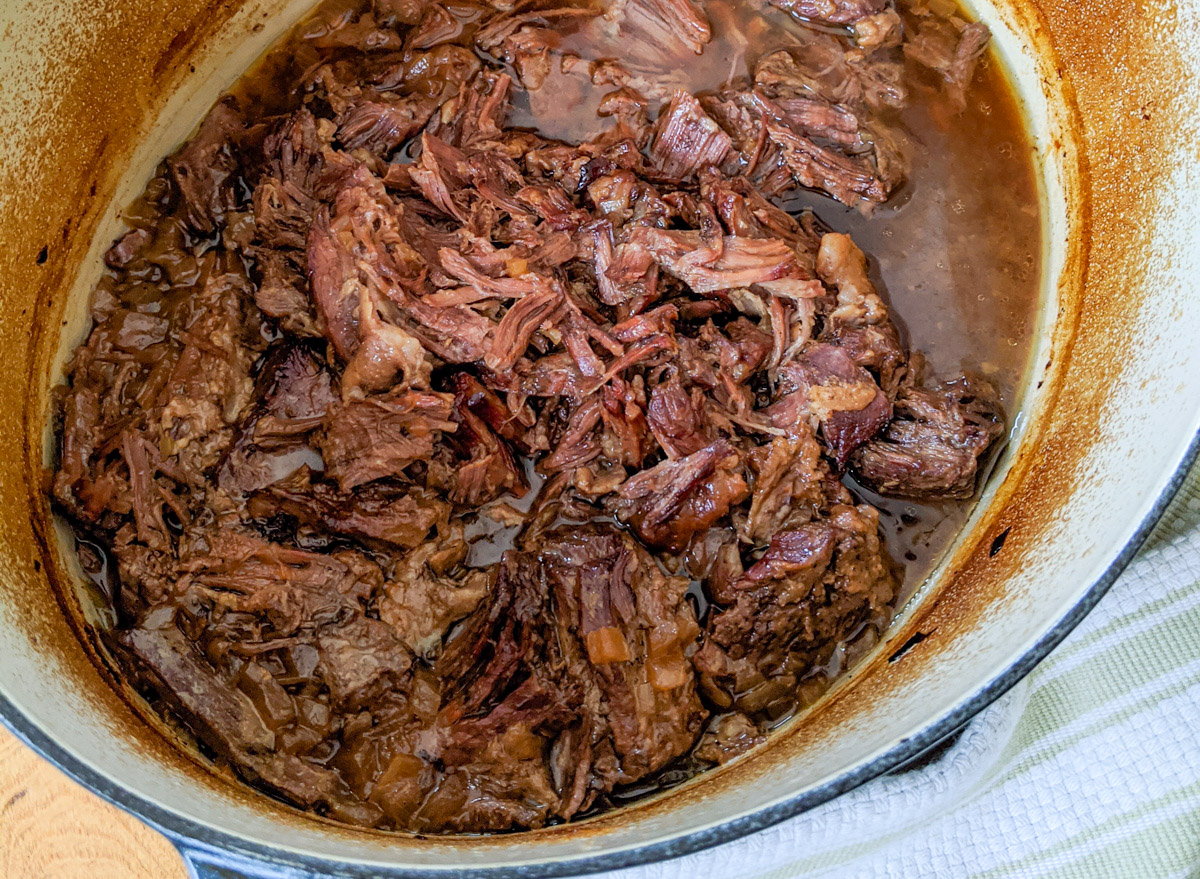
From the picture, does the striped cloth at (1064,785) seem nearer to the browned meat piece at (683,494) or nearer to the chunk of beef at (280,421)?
the browned meat piece at (683,494)

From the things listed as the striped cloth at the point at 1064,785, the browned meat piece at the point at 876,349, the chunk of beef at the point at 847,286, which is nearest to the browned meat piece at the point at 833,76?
the chunk of beef at the point at 847,286

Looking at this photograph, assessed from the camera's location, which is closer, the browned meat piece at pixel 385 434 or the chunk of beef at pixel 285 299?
the browned meat piece at pixel 385 434

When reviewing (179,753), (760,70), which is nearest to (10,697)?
(179,753)

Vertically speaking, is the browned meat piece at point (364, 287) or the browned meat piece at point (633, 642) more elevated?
the browned meat piece at point (364, 287)

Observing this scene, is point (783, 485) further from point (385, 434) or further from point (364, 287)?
point (364, 287)

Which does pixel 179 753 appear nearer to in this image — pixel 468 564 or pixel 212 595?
pixel 212 595

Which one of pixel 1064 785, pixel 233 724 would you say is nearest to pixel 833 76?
pixel 1064 785

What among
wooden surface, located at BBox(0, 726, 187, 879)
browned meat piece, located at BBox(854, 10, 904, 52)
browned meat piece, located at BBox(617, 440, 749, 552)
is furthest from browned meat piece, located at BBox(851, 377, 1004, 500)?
wooden surface, located at BBox(0, 726, 187, 879)

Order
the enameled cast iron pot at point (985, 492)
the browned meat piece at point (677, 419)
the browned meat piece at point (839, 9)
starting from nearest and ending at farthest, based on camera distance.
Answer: the enameled cast iron pot at point (985, 492) → the browned meat piece at point (677, 419) → the browned meat piece at point (839, 9)
